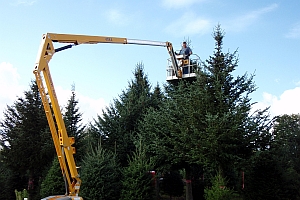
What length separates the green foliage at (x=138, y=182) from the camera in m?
16.3

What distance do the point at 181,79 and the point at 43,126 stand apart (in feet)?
36.8

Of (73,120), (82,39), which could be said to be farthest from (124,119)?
(82,39)

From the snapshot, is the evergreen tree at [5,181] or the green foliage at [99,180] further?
the evergreen tree at [5,181]

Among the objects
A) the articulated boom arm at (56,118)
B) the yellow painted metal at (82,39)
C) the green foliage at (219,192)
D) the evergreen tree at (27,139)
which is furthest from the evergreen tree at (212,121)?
the evergreen tree at (27,139)

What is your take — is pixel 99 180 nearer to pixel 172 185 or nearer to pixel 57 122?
pixel 57 122

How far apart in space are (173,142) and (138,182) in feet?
10.3

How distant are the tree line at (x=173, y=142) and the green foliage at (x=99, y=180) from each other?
50 millimetres

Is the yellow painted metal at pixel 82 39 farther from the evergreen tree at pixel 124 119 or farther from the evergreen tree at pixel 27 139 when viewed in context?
the evergreen tree at pixel 27 139

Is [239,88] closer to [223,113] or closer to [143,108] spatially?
[223,113]

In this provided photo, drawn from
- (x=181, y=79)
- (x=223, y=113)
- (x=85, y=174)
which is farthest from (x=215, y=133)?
(x=85, y=174)

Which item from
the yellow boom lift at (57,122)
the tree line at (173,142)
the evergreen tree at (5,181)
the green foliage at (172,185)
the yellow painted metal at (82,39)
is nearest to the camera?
the yellow boom lift at (57,122)

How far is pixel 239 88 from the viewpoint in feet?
56.5

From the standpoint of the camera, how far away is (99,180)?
16156mm

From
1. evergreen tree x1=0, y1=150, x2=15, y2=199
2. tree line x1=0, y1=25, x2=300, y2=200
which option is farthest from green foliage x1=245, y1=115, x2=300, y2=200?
evergreen tree x1=0, y1=150, x2=15, y2=199
